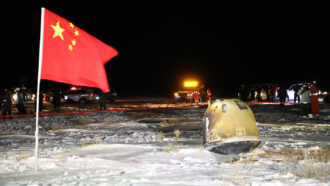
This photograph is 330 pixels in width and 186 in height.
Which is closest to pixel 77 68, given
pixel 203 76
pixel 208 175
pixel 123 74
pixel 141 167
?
pixel 141 167

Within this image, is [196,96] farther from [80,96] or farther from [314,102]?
[314,102]

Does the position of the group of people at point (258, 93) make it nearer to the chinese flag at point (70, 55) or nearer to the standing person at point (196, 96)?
the standing person at point (196, 96)

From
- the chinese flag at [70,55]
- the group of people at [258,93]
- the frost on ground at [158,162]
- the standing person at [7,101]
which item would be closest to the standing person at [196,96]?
Result: the group of people at [258,93]

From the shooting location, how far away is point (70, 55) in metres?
6.93

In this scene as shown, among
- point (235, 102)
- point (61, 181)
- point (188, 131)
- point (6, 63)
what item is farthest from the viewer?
point (6, 63)

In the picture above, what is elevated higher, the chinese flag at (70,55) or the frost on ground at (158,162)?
the chinese flag at (70,55)

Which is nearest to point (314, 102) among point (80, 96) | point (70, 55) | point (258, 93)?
point (70, 55)

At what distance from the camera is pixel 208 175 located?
5996 mm

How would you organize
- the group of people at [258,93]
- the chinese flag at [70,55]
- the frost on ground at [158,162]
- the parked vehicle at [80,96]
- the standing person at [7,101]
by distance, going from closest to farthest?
the frost on ground at [158,162] < the chinese flag at [70,55] < the standing person at [7,101] < the group of people at [258,93] < the parked vehicle at [80,96]

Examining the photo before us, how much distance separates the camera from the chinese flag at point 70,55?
21.7 feet

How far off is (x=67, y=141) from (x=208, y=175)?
217 inches

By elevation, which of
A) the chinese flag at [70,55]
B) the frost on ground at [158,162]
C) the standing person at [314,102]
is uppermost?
the chinese flag at [70,55]

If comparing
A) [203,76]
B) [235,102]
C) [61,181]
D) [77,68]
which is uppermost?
[203,76]

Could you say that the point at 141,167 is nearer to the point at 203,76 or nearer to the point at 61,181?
the point at 61,181
